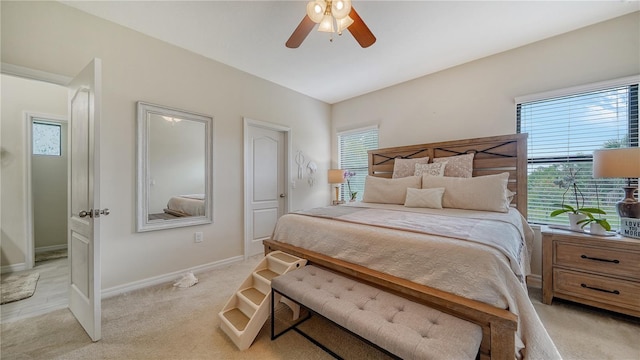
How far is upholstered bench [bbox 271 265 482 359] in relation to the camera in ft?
3.26

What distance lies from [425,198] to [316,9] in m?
2.15

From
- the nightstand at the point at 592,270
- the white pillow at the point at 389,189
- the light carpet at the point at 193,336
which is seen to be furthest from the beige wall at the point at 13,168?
the nightstand at the point at 592,270

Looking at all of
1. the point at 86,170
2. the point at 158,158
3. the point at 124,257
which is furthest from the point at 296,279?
the point at 158,158

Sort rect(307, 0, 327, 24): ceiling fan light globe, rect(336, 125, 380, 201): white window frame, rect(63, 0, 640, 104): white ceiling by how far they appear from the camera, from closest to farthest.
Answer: rect(307, 0, 327, 24): ceiling fan light globe, rect(63, 0, 640, 104): white ceiling, rect(336, 125, 380, 201): white window frame

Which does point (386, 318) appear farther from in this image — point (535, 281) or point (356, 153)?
point (356, 153)

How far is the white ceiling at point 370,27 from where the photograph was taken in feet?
6.85

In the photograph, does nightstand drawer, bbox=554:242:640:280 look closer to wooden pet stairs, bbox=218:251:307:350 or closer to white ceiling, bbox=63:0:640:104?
white ceiling, bbox=63:0:640:104

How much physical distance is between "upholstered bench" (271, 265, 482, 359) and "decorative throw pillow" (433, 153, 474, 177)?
2.13m

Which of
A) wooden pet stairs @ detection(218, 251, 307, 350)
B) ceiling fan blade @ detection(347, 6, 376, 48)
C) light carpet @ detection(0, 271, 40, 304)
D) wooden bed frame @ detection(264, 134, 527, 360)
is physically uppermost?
ceiling fan blade @ detection(347, 6, 376, 48)

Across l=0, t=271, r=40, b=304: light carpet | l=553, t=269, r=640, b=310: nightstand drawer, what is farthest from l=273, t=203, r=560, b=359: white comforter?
l=0, t=271, r=40, b=304: light carpet

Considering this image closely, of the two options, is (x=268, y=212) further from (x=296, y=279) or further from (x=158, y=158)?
(x=296, y=279)

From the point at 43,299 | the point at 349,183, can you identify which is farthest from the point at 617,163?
the point at 43,299

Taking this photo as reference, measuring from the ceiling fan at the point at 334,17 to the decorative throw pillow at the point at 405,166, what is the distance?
1.92 m

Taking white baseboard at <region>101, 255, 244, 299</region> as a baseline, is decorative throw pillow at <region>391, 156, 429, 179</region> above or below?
above
